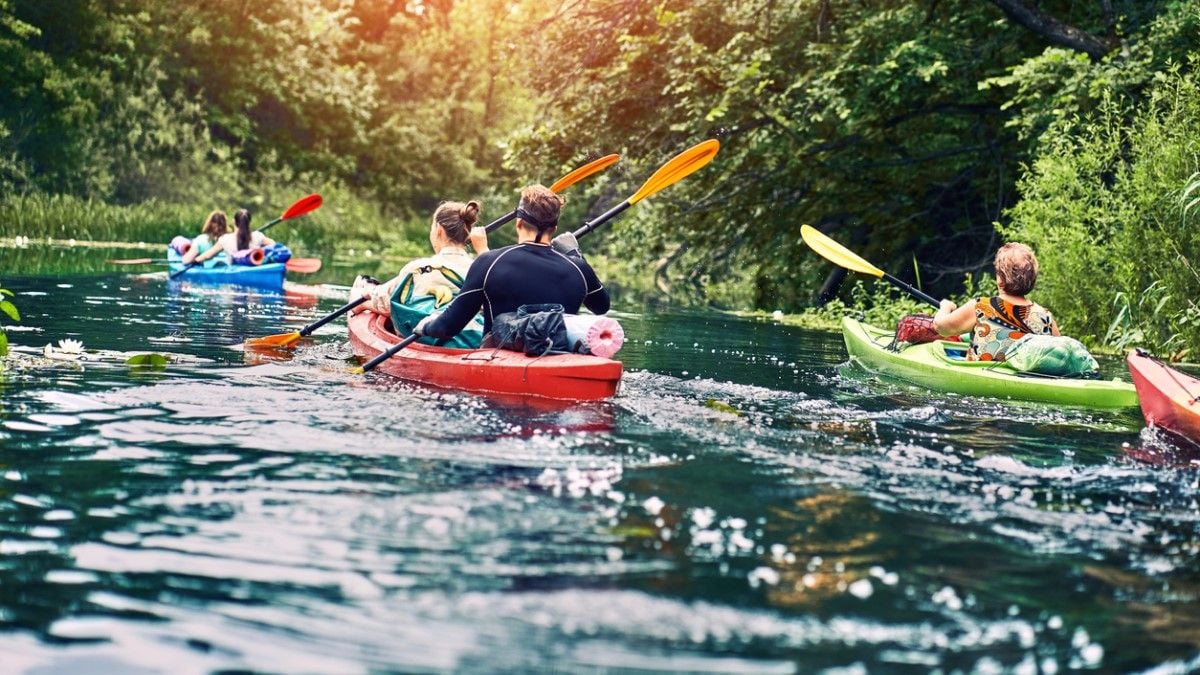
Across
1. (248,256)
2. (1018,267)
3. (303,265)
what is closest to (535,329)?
(1018,267)

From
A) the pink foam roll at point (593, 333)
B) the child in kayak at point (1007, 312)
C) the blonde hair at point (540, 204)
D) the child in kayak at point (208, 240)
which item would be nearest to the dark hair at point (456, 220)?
the blonde hair at point (540, 204)

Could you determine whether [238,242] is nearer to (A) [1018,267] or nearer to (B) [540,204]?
(B) [540,204]

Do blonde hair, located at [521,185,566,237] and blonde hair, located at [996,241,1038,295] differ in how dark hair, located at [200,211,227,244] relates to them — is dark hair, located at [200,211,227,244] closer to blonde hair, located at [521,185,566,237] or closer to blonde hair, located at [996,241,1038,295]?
blonde hair, located at [521,185,566,237]

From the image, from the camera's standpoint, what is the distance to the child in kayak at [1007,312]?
7582 millimetres

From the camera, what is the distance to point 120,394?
6.20 m

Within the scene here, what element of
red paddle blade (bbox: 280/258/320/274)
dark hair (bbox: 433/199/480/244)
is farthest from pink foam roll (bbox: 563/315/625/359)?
red paddle blade (bbox: 280/258/320/274)

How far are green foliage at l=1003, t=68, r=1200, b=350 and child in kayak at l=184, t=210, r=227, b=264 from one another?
Answer: 9340mm

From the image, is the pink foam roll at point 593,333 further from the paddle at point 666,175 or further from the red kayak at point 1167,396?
the red kayak at point 1167,396

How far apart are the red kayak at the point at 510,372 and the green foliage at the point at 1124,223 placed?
480 centimetres

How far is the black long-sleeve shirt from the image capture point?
6766 millimetres

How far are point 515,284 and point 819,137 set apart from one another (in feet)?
28.6

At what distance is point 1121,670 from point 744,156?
1281cm

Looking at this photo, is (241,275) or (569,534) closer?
(569,534)

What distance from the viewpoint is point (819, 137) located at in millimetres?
14797
